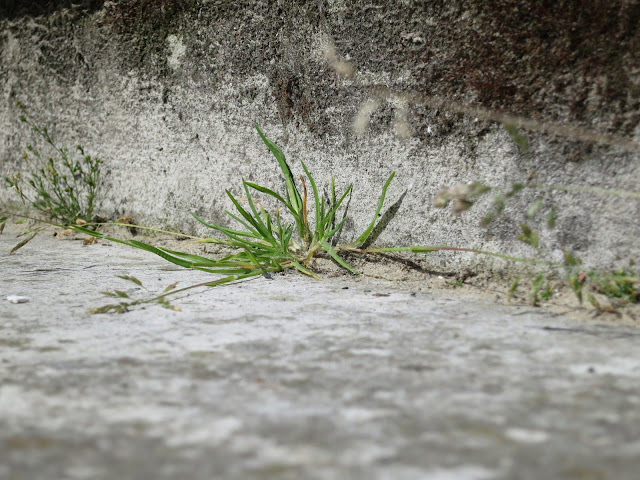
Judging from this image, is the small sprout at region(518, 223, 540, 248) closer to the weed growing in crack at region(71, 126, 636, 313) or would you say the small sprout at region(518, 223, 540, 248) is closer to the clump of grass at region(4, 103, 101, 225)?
the weed growing in crack at region(71, 126, 636, 313)

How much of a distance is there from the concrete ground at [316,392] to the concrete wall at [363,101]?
38cm

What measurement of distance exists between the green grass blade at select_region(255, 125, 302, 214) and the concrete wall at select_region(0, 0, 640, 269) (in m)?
0.03

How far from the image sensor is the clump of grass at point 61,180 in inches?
106

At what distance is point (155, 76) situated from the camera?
2449mm

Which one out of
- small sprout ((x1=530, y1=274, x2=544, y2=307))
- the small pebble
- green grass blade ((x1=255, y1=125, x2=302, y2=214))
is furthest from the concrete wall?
the small pebble

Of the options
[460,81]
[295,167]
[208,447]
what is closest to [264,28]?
[295,167]

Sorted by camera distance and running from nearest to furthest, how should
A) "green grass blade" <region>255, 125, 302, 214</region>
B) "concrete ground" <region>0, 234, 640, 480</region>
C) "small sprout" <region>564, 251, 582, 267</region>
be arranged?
"concrete ground" <region>0, 234, 640, 480</region>, "small sprout" <region>564, 251, 582, 267</region>, "green grass blade" <region>255, 125, 302, 214</region>

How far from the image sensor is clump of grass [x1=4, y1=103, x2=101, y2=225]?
8.81ft

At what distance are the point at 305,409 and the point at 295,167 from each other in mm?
1302

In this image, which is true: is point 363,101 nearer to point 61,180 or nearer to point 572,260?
point 572,260

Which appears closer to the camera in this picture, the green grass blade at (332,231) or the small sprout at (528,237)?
the small sprout at (528,237)

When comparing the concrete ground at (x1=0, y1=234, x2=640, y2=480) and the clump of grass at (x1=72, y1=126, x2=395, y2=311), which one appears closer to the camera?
the concrete ground at (x1=0, y1=234, x2=640, y2=480)

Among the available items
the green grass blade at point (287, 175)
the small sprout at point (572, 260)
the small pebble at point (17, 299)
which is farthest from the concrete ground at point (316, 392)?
the green grass blade at point (287, 175)

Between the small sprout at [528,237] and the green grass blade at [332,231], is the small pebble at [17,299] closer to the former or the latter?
the green grass blade at [332,231]
